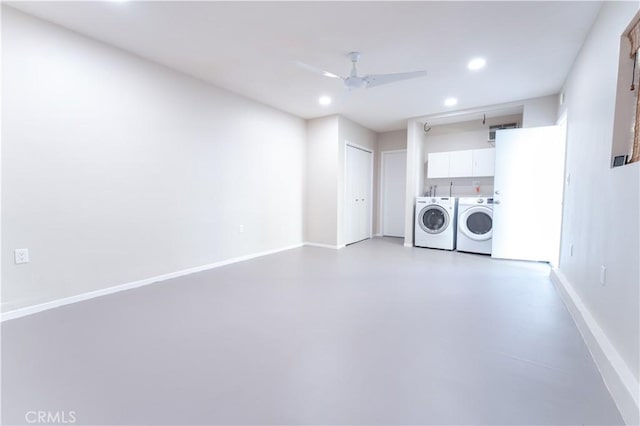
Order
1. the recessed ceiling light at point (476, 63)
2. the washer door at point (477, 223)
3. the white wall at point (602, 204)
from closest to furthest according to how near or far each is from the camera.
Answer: the white wall at point (602, 204), the recessed ceiling light at point (476, 63), the washer door at point (477, 223)

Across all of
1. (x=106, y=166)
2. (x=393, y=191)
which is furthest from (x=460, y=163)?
(x=106, y=166)

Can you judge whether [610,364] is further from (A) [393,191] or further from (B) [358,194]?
(A) [393,191]

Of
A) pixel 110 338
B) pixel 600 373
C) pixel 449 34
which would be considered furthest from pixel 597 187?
pixel 110 338

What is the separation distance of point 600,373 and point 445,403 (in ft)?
3.09

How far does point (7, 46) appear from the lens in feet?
7.02

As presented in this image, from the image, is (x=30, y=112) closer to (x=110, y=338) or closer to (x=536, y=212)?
(x=110, y=338)

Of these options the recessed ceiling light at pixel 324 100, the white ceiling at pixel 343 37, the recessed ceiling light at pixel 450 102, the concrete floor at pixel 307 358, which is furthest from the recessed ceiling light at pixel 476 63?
the concrete floor at pixel 307 358

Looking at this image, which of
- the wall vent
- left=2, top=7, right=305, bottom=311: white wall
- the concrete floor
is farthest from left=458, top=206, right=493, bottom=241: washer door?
left=2, top=7, right=305, bottom=311: white wall

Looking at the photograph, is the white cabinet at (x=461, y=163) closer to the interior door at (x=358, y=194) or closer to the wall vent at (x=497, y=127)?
the wall vent at (x=497, y=127)

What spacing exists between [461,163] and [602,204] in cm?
340

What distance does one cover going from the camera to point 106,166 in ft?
8.82

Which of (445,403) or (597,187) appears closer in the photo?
(445,403)

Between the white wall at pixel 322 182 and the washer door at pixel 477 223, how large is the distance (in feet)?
6.87

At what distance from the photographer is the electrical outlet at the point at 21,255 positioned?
2.21m
